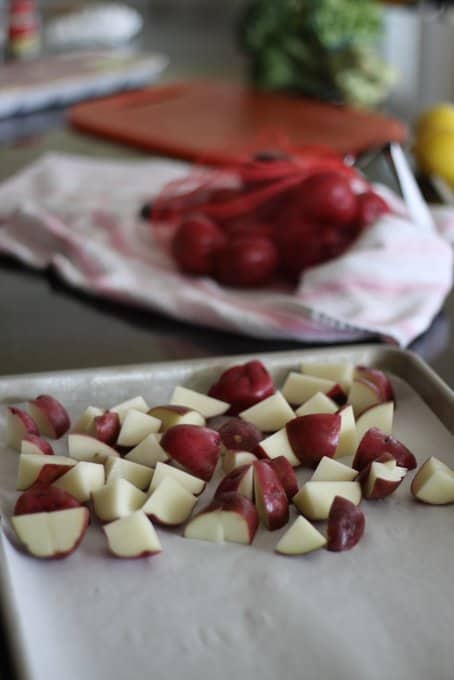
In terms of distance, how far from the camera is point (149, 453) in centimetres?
81

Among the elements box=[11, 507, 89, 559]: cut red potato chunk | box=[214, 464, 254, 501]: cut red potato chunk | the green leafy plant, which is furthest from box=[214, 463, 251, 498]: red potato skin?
the green leafy plant

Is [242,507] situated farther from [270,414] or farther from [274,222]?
[274,222]

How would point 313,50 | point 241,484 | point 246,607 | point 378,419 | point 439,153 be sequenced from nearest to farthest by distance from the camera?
point 246,607
point 241,484
point 378,419
point 439,153
point 313,50

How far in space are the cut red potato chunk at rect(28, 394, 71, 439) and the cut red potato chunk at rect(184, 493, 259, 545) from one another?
0.17 metres

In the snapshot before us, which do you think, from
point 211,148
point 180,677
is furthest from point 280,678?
point 211,148

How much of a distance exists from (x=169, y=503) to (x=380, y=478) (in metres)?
0.15

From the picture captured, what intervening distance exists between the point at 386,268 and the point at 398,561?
467 millimetres

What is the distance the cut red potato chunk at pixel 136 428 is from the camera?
2.74 ft

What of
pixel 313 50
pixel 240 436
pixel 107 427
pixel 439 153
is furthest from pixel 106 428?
pixel 313 50

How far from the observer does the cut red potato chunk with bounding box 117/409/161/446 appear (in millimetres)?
836

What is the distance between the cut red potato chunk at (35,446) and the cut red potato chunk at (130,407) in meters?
0.07

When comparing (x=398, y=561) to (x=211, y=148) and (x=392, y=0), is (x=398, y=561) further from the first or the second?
(x=392, y=0)

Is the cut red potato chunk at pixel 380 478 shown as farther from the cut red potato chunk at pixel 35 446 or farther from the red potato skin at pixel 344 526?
the cut red potato chunk at pixel 35 446

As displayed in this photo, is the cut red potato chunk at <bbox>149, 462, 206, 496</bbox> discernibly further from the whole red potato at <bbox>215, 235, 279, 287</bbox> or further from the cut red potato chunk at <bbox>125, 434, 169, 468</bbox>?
the whole red potato at <bbox>215, 235, 279, 287</bbox>
